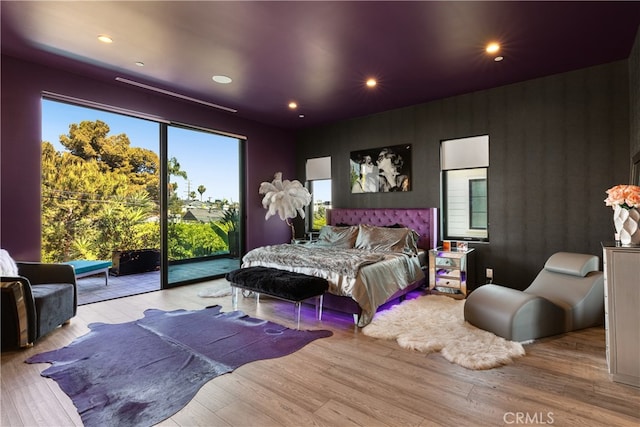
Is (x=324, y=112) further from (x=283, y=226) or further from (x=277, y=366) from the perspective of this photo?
(x=277, y=366)

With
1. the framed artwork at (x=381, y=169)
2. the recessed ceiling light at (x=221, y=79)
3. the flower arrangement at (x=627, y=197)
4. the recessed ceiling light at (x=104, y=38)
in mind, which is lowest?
the flower arrangement at (x=627, y=197)

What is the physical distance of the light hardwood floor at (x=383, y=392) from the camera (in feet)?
5.94

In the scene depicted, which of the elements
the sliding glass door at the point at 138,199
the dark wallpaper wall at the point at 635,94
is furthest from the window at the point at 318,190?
the dark wallpaper wall at the point at 635,94

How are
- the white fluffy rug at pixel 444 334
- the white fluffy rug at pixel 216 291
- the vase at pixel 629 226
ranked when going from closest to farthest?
the vase at pixel 629 226 < the white fluffy rug at pixel 444 334 < the white fluffy rug at pixel 216 291

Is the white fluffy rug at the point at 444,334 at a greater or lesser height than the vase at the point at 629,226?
lesser

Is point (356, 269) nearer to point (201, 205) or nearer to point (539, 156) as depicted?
point (539, 156)

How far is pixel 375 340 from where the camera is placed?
2.95 meters

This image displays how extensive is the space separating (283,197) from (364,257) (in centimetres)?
270

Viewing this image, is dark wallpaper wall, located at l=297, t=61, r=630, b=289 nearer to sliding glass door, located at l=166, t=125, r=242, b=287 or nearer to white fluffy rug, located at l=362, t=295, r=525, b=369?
white fluffy rug, located at l=362, t=295, r=525, b=369

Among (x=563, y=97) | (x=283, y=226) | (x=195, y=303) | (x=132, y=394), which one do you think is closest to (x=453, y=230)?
(x=563, y=97)

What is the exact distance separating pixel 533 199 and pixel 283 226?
459 centimetres

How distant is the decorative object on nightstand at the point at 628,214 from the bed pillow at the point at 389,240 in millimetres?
2346

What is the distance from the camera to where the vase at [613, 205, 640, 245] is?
228 cm

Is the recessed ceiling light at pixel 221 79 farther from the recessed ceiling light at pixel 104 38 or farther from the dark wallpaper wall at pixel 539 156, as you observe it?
the dark wallpaper wall at pixel 539 156
